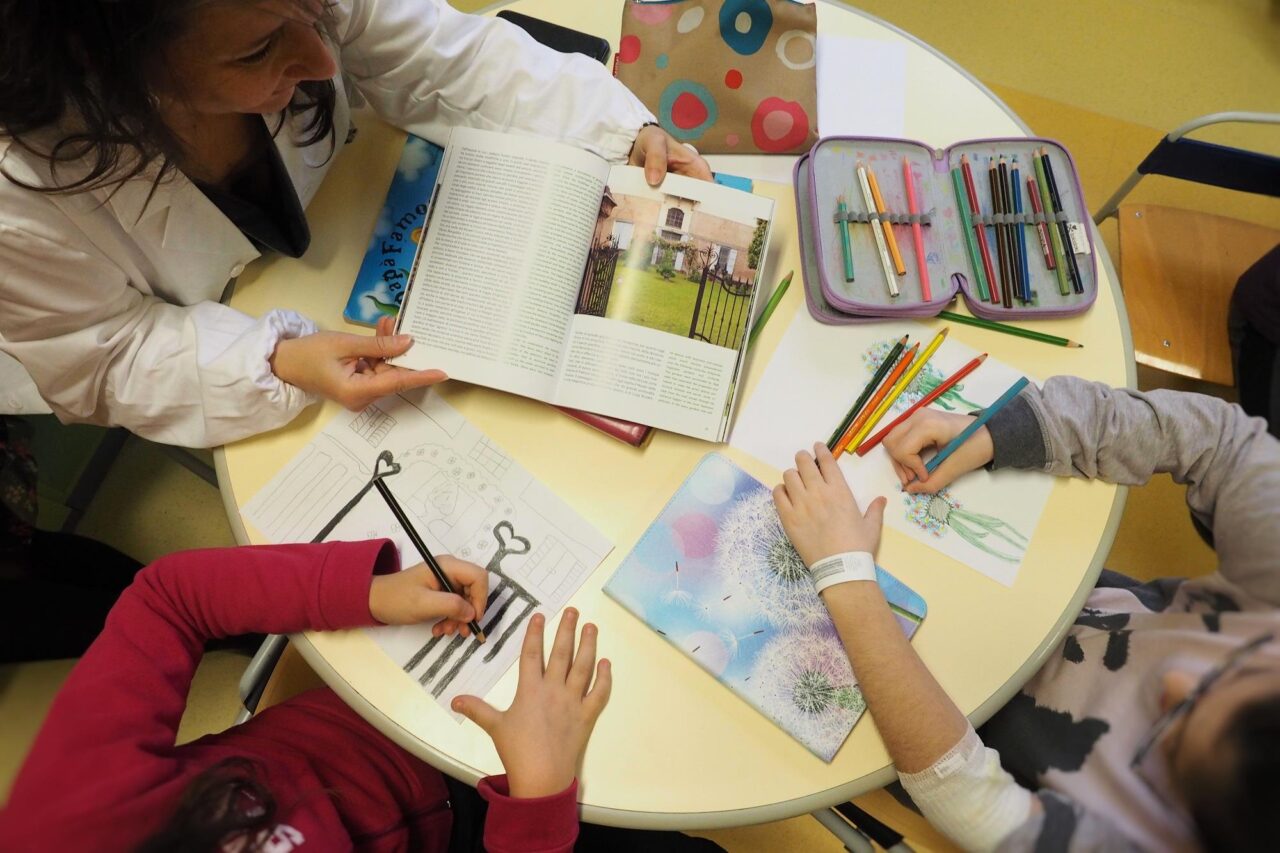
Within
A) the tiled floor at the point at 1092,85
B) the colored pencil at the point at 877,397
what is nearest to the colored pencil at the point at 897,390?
the colored pencil at the point at 877,397

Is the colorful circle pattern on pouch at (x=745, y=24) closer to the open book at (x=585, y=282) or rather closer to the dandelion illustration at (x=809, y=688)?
the open book at (x=585, y=282)

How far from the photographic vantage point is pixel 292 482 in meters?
0.71

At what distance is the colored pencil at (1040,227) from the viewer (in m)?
0.76

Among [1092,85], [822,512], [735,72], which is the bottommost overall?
[822,512]

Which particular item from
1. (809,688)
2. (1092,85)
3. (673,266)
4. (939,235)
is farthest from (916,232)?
(1092,85)

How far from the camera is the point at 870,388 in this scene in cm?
73

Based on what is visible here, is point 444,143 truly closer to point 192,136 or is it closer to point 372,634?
point 192,136

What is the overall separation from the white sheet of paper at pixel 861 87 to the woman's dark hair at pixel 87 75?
538 millimetres

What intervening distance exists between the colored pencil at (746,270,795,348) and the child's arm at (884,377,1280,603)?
165 mm

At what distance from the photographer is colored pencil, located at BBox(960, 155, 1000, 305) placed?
0.75 meters

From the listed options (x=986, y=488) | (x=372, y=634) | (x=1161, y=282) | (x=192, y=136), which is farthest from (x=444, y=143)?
(x=1161, y=282)

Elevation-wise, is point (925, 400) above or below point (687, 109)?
below

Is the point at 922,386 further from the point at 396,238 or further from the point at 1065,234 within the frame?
the point at 396,238

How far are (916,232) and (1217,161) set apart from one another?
575 mm
